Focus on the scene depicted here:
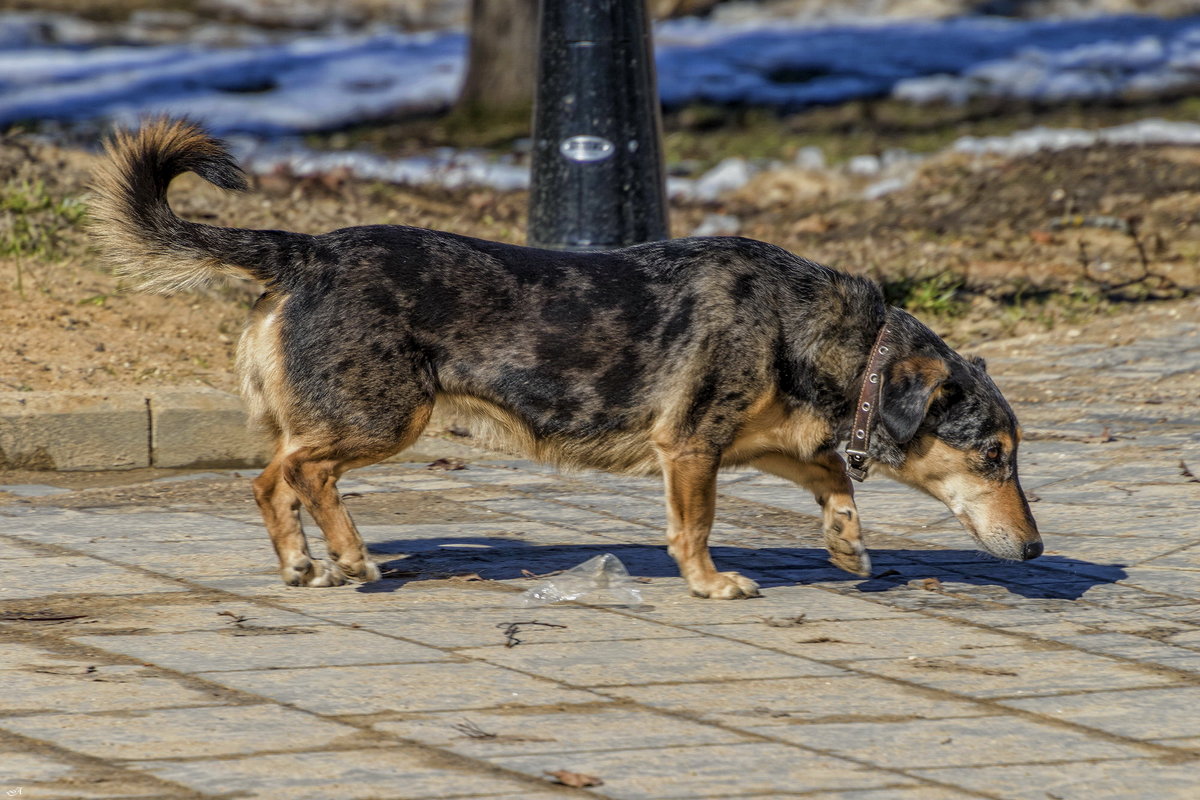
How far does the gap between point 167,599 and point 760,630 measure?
182 cm

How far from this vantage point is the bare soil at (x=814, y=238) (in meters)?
7.84

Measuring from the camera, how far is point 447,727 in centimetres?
383

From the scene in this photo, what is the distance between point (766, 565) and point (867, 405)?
2.52 ft

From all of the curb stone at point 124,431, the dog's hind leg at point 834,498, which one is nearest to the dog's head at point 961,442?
the dog's hind leg at point 834,498

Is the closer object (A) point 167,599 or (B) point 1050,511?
(A) point 167,599

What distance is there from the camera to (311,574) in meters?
5.21

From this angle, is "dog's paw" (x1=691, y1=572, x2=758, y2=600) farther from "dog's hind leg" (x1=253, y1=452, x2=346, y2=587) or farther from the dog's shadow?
"dog's hind leg" (x1=253, y1=452, x2=346, y2=587)

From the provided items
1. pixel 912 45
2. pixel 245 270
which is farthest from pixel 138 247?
pixel 912 45

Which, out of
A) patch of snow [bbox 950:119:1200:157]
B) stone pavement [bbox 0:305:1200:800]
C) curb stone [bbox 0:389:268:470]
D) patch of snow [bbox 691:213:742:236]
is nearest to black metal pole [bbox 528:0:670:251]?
stone pavement [bbox 0:305:1200:800]

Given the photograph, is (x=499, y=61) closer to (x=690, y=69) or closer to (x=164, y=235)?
(x=690, y=69)

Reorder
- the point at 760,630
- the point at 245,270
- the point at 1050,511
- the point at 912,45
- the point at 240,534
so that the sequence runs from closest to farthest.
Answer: the point at 760,630
the point at 245,270
the point at 240,534
the point at 1050,511
the point at 912,45

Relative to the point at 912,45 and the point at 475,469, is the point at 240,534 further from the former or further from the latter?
the point at 912,45

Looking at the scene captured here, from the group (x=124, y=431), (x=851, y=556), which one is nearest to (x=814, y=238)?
Answer: (x=124, y=431)

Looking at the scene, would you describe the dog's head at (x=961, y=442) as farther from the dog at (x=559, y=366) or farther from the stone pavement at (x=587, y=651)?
the stone pavement at (x=587, y=651)
